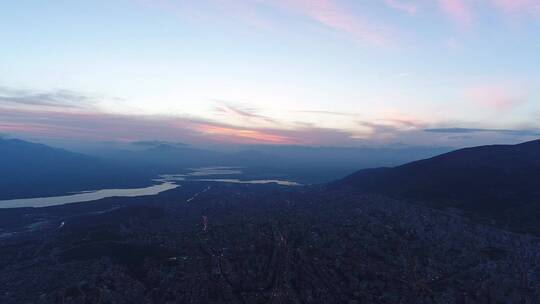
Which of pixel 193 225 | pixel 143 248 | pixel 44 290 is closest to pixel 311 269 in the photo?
pixel 143 248

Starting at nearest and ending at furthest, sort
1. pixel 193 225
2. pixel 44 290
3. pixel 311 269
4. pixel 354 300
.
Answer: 1. pixel 354 300
2. pixel 44 290
3. pixel 311 269
4. pixel 193 225

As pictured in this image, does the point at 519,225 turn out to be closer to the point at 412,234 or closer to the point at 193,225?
the point at 412,234

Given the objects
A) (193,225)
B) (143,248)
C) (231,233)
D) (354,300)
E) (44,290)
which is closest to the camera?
(354,300)

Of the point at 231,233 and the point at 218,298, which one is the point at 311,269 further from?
the point at 231,233

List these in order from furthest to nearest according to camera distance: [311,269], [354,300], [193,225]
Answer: [193,225]
[311,269]
[354,300]

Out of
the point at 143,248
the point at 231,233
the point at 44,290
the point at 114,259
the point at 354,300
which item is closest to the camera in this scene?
the point at 354,300

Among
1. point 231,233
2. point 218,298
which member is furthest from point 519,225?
point 218,298

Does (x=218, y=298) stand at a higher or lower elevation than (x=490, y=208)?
lower

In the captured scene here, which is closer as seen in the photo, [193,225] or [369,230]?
[369,230]

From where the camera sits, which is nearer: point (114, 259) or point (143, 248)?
point (114, 259)
